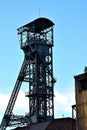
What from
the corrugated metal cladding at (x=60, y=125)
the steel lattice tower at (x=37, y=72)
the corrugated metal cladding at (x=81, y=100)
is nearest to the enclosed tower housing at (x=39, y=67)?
the steel lattice tower at (x=37, y=72)

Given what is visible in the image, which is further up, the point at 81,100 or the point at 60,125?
the point at 81,100

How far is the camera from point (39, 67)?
89188 mm

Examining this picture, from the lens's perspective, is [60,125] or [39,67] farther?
[39,67]

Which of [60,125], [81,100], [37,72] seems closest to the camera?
[81,100]

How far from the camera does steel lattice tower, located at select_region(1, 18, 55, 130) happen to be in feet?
283

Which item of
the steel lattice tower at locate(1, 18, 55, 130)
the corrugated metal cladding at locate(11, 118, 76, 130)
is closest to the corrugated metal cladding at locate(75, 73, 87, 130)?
the corrugated metal cladding at locate(11, 118, 76, 130)

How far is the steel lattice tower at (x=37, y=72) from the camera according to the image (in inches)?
3401

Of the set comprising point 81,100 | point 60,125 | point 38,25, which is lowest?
point 60,125

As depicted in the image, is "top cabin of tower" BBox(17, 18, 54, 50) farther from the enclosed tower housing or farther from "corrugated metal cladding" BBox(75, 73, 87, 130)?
"corrugated metal cladding" BBox(75, 73, 87, 130)

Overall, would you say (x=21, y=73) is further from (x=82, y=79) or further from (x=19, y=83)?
(x=82, y=79)

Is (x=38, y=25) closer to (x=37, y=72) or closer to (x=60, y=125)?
(x=37, y=72)

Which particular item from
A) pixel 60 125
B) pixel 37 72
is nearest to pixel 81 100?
pixel 60 125

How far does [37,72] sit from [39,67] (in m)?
1.32

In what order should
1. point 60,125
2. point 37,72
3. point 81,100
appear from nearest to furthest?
point 81,100
point 60,125
point 37,72
